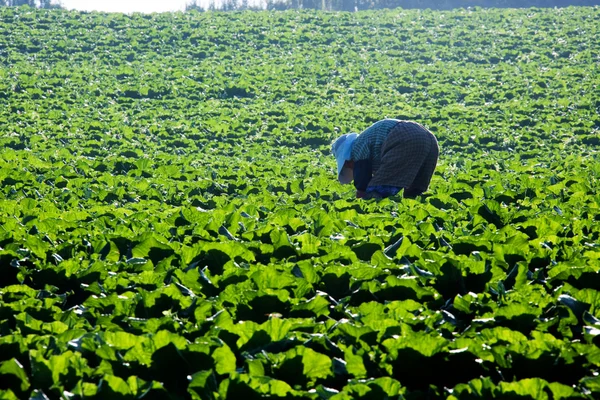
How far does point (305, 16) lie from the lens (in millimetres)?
34312

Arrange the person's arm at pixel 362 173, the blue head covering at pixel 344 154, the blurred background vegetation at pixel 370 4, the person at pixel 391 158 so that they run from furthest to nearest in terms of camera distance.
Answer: the blurred background vegetation at pixel 370 4, the blue head covering at pixel 344 154, the person's arm at pixel 362 173, the person at pixel 391 158

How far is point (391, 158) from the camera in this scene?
8305 mm

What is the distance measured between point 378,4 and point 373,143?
140 feet

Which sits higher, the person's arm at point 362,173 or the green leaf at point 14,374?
the green leaf at point 14,374

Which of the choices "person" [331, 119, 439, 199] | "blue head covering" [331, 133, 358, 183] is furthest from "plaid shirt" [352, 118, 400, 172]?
"blue head covering" [331, 133, 358, 183]

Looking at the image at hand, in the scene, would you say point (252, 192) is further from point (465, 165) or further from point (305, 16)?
point (305, 16)

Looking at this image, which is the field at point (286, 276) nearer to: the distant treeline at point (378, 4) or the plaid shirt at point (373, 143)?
the plaid shirt at point (373, 143)

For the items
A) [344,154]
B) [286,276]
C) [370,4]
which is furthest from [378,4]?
[286,276]

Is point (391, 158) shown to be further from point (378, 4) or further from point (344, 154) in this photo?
point (378, 4)

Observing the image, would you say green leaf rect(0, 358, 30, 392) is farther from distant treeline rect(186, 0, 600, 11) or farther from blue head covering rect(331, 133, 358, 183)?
distant treeline rect(186, 0, 600, 11)

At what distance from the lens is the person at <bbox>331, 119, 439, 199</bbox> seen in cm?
831

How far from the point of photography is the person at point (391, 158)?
27.3ft

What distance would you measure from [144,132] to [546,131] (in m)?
9.51

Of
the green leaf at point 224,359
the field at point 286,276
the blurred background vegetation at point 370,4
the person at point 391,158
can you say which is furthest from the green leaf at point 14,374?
the blurred background vegetation at point 370,4
